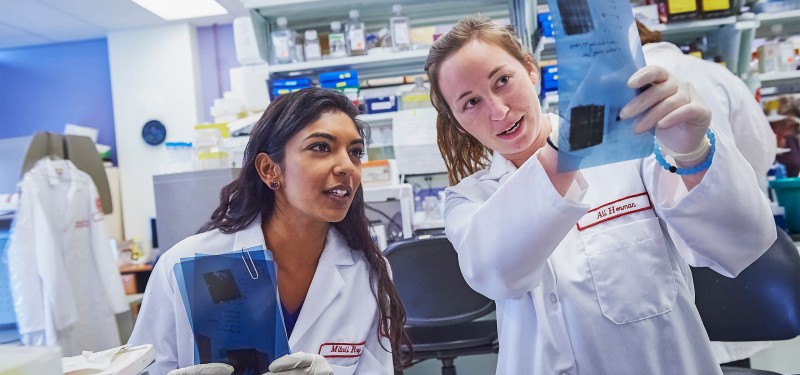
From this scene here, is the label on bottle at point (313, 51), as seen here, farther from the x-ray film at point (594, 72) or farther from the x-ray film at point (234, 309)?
the x-ray film at point (594, 72)

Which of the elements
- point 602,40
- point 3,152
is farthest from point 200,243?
point 3,152

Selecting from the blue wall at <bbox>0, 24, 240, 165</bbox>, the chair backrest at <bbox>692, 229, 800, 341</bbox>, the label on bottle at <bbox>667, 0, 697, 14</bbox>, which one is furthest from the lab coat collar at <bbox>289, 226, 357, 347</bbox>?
the blue wall at <bbox>0, 24, 240, 165</bbox>

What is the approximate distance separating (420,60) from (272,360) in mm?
2360

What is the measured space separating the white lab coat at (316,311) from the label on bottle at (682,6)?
7.28 ft

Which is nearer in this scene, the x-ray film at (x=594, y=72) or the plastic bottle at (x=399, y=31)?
the x-ray film at (x=594, y=72)

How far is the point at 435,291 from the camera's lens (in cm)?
180

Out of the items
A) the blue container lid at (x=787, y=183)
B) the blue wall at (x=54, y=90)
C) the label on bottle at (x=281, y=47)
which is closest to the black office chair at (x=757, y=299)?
the blue container lid at (x=787, y=183)

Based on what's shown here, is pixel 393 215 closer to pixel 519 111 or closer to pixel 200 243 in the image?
pixel 200 243

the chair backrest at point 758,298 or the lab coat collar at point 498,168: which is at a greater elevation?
the lab coat collar at point 498,168

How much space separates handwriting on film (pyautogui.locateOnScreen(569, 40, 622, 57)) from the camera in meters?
0.56

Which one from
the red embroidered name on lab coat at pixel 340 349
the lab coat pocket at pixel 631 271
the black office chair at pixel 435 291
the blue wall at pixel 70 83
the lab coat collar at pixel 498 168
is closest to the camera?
the lab coat pocket at pixel 631 271

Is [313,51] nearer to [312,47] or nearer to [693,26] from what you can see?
[312,47]

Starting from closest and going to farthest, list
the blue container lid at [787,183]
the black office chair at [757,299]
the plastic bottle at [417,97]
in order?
the black office chair at [757,299], the blue container lid at [787,183], the plastic bottle at [417,97]

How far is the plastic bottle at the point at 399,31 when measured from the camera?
2.85m
